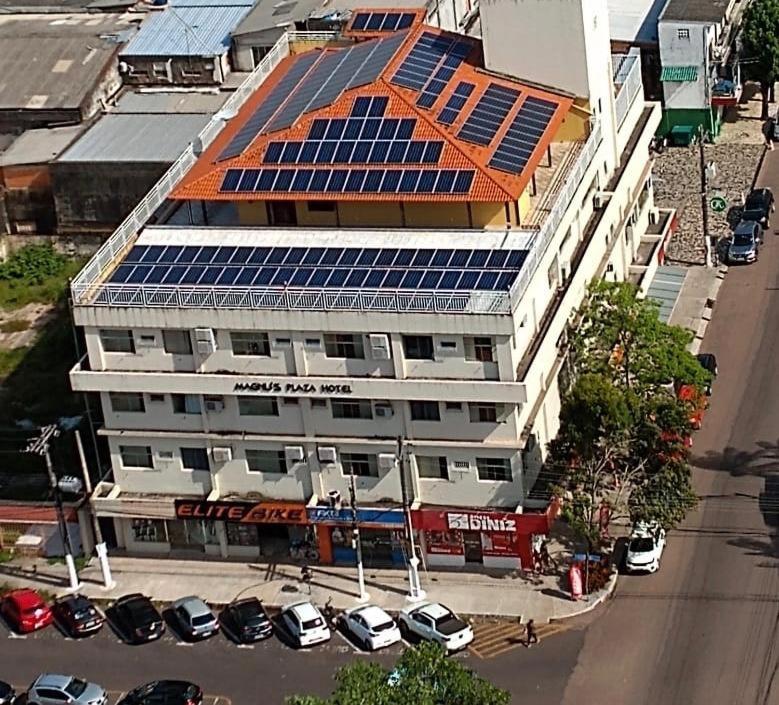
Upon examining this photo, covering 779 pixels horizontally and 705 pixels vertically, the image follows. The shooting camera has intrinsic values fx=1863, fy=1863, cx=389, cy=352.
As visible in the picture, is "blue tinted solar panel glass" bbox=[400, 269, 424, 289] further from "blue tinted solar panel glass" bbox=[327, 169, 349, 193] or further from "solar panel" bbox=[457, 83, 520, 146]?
"solar panel" bbox=[457, 83, 520, 146]

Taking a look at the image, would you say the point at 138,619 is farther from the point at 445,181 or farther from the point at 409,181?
the point at 445,181

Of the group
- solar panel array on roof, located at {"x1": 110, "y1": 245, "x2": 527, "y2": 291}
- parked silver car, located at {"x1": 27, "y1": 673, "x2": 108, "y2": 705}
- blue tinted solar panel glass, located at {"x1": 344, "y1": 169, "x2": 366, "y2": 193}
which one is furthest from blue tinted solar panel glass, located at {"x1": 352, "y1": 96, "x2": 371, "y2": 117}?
parked silver car, located at {"x1": 27, "y1": 673, "x2": 108, "y2": 705}

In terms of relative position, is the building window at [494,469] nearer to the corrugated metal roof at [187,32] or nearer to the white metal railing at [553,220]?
the white metal railing at [553,220]

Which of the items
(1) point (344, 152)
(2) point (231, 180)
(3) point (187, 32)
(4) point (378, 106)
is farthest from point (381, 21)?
(3) point (187, 32)

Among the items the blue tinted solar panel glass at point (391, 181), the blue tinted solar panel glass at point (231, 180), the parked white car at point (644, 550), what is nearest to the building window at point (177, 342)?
the blue tinted solar panel glass at point (231, 180)

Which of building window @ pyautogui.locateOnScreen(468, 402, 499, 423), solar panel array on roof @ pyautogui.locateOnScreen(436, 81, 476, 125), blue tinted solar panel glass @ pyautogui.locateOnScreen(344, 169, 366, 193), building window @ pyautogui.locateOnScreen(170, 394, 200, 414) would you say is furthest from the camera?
solar panel array on roof @ pyautogui.locateOnScreen(436, 81, 476, 125)

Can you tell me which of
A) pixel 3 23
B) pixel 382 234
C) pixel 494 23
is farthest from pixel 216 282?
pixel 3 23

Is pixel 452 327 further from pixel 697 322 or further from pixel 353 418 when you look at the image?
pixel 697 322
